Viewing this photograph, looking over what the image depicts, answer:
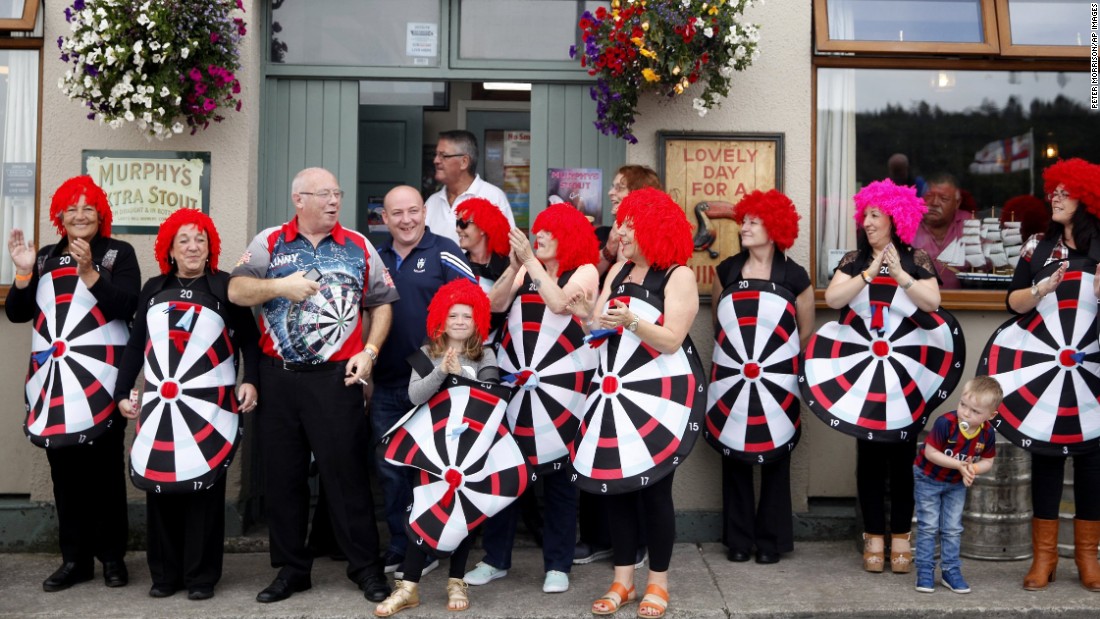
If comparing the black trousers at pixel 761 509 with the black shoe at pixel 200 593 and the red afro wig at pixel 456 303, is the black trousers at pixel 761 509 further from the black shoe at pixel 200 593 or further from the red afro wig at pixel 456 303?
the black shoe at pixel 200 593

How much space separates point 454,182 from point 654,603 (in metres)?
2.59

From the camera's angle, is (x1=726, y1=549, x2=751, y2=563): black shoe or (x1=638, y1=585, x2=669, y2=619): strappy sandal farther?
(x1=726, y1=549, x2=751, y2=563): black shoe

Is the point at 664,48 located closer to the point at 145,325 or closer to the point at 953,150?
the point at 953,150

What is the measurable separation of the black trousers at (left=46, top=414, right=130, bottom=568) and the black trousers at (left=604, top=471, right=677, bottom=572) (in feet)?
7.69

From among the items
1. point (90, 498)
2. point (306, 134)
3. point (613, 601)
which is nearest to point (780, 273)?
point (613, 601)

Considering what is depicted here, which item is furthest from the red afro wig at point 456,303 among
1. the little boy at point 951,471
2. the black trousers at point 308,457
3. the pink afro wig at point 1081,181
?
the pink afro wig at point 1081,181

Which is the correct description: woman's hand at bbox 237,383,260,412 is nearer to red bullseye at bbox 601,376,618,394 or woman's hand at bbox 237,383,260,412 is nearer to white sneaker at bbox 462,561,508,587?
white sneaker at bbox 462,561,508,587

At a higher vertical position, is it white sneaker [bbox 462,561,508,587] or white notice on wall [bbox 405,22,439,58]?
white notice on wall [bbox 405,22,439,58]

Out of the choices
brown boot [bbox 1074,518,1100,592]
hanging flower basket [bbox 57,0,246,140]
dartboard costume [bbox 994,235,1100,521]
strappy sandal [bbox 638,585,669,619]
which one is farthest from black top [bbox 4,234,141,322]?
brown boot [bbox 1074,518,1100,592]

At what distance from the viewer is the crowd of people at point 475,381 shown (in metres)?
5.07

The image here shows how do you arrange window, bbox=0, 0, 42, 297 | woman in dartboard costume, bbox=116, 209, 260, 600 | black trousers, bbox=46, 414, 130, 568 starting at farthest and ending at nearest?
window, bbox=0, 0, 42, 297 → black trousers, bbox=46, 414, 130, 568 → woman in dartboard costume, bbox=116, 209, 260, 600

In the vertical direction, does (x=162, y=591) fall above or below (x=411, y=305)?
below

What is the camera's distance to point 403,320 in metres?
5.65

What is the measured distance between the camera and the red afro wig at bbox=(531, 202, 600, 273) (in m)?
5.29
